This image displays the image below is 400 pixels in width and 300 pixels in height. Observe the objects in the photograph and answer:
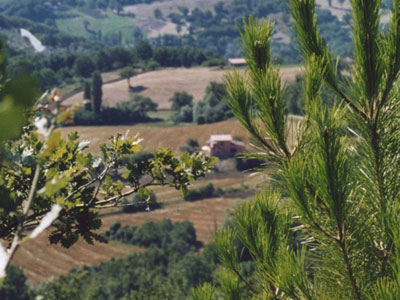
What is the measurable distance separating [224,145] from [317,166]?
314ft

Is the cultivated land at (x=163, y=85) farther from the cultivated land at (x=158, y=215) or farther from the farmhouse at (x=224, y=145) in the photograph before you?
the farmhouse at (x=224, y=145)

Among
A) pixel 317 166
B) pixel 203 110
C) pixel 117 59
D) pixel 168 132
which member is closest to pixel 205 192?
pixel 168 132

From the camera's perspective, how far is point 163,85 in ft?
473

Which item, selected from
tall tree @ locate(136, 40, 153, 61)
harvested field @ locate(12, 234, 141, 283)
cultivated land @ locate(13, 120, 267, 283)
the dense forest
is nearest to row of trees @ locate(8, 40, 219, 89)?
tall tree @ locate(136, 40, 153, 61)

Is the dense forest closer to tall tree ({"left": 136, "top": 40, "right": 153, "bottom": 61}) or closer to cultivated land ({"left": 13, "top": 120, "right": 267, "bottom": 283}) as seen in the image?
cultivated land ({"left": 13, "top": 120, "right": 267, "bottom": 283})

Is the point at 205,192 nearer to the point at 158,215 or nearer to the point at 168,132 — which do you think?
the point at 158,215

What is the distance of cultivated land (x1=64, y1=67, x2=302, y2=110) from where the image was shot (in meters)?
134

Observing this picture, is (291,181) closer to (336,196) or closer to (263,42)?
(336,196)

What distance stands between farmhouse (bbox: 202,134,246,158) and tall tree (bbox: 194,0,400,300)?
92363 mm

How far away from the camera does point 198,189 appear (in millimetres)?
87625

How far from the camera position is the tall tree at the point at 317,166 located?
3482mm

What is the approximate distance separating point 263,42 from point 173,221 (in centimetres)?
7764

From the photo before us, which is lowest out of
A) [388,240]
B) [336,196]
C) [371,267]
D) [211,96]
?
[211,96]

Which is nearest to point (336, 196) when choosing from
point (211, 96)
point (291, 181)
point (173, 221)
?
point (291, 181)
